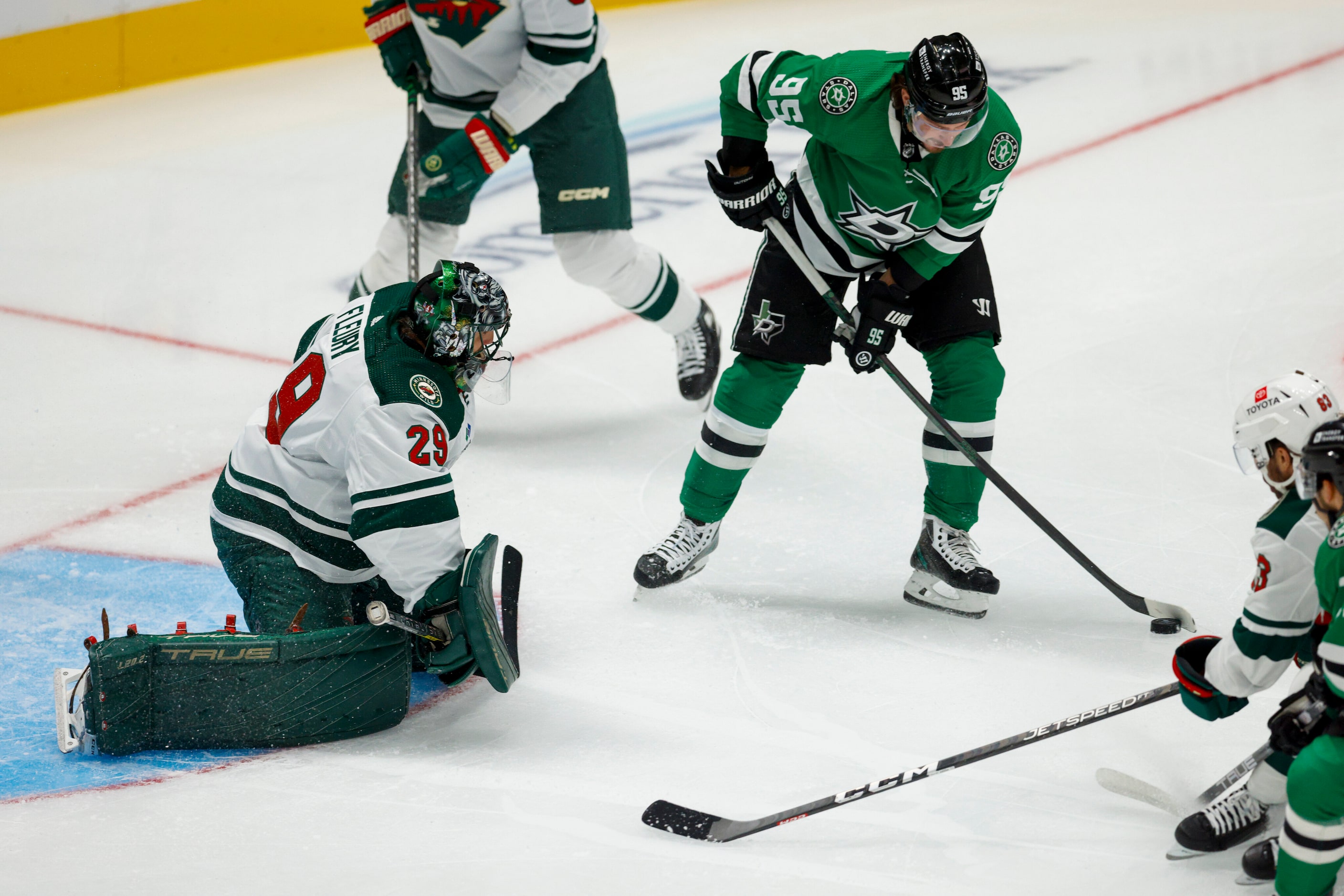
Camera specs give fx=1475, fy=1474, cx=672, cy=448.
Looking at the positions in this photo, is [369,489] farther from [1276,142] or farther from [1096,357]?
[1276,142]

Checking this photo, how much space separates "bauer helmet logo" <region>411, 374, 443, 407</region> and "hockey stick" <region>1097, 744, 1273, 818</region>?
1262mm

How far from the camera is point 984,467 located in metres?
3.01

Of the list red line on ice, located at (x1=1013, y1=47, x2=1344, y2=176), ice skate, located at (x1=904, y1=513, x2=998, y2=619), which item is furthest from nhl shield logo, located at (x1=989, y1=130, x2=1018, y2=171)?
red line on ice, located at (x1=1013, y1=47, x2=1344, y2=176)

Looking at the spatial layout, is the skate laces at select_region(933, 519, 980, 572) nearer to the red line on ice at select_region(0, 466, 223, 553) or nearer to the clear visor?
the clear visor

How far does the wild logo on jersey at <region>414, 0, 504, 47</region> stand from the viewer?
3.79 metres

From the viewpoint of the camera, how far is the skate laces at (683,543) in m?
3.16

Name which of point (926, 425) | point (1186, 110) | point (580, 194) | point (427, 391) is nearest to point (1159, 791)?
point (926, 425)

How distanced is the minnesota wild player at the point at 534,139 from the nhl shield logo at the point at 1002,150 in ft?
4.48

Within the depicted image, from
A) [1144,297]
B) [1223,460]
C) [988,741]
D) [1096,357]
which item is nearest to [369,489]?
[988,741]

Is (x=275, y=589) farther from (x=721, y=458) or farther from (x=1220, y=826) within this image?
(x=1220, y=826)

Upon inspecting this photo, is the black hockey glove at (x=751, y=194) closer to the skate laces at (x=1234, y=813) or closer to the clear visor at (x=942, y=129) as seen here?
the clear visor at (x=942, y=129)

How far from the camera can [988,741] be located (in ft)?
8.46

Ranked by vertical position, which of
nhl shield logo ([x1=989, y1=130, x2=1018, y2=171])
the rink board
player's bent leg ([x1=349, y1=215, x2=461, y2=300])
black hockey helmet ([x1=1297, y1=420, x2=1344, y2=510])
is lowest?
the rink board

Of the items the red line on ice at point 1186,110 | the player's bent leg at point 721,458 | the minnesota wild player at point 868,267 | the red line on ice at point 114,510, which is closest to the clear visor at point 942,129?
the minnesota wild player at point 868,267
